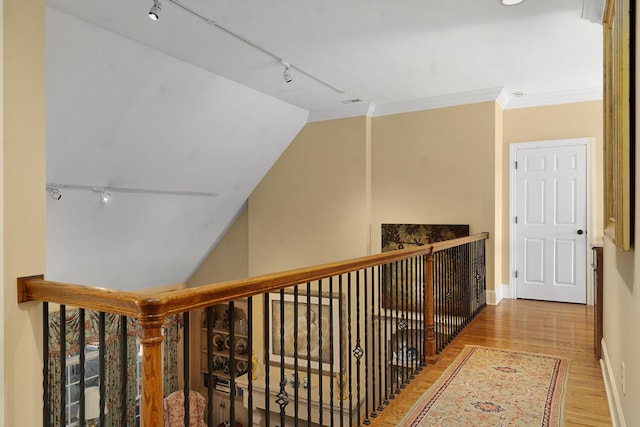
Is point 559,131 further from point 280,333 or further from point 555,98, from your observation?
point 280,333

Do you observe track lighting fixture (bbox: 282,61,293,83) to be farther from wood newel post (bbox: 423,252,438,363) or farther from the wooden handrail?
the wooden handrail

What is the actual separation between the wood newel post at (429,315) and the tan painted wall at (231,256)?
4.40 metres

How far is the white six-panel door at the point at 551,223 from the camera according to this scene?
17.6 ft

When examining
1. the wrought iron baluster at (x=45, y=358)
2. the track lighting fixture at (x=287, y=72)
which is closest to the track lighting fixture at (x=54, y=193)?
the track lighting fixture at (x=287, y=72)

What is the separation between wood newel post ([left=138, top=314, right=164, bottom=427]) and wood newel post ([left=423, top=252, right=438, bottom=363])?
2470mm

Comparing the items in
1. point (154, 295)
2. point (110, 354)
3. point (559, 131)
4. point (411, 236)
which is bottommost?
point (110, 354)

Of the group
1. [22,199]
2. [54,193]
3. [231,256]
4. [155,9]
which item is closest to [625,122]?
[22,199]

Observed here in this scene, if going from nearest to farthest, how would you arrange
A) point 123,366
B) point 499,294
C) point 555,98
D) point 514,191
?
1. point 123,366
2. point 555,98
3. point 499,294
4. point 514,191

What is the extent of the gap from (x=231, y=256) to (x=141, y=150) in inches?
122

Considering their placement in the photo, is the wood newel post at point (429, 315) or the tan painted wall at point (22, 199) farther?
the wood newel post at point (429, 315)

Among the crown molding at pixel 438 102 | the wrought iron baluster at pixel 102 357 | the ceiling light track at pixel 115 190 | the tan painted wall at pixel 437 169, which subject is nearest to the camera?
the wrought iron baluster at pixel 102 357

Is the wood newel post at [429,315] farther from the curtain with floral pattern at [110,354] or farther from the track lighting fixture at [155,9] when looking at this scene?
the curtain with floral pattern at [110,354]

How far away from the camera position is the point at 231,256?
763 centimetres

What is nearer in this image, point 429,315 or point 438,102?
point 429,315
